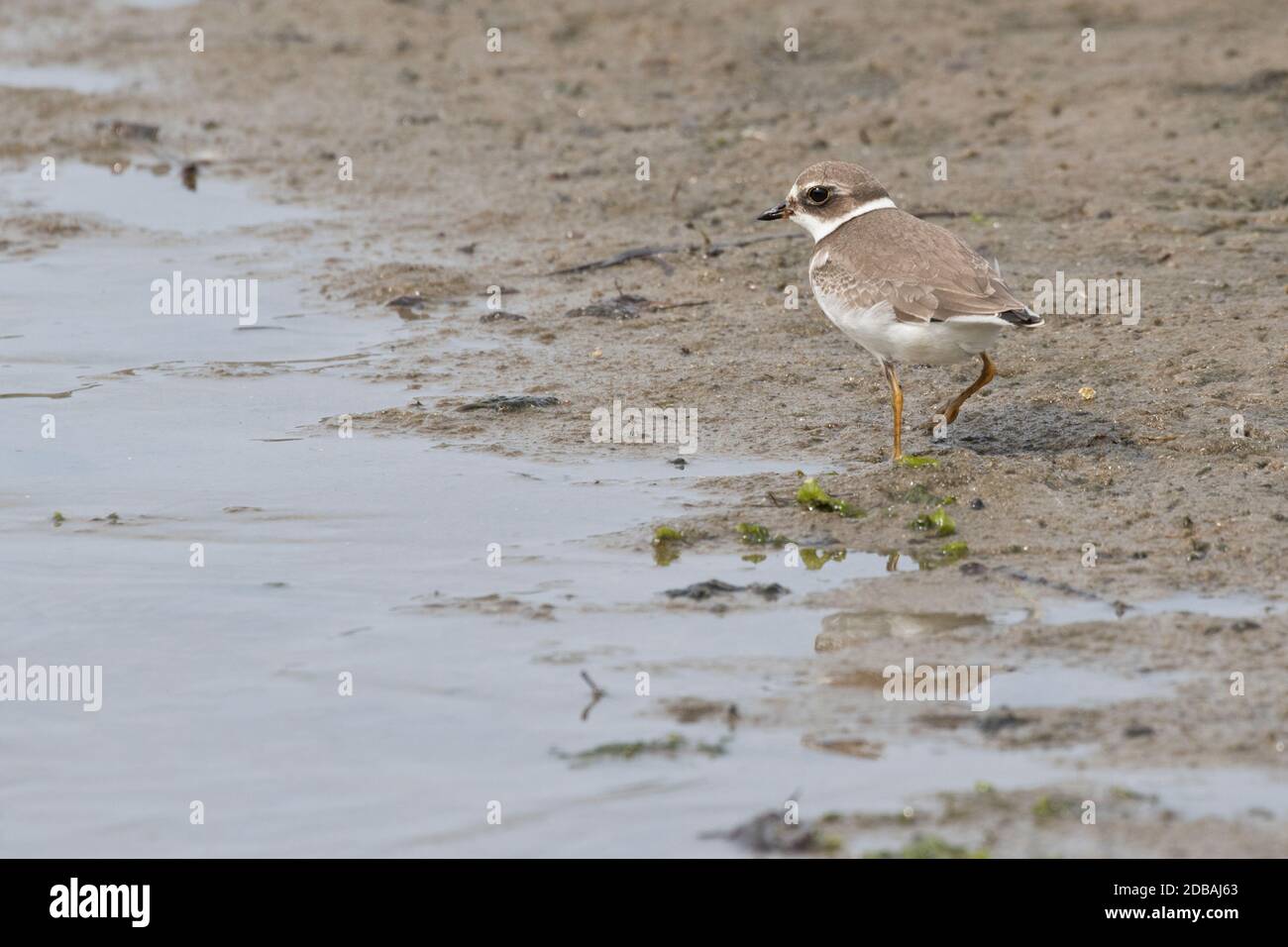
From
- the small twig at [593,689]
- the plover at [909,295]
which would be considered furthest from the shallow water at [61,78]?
the small twig at [593,689]

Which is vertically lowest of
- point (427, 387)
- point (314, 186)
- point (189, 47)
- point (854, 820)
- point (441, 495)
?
point (854, 820)

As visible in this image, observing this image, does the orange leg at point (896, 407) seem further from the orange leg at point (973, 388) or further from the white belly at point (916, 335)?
the orange leg at point (973, 388)

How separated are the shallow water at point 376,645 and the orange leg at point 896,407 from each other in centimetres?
69

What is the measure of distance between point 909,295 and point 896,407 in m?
0.58

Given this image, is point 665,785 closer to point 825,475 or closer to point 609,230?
point 825,475

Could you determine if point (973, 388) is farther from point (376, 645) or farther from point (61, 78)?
point (61, 78)

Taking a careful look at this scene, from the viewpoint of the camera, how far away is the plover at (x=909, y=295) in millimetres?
7465

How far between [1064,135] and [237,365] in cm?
630

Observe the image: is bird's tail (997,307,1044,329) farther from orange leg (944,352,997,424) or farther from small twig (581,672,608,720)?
small twig (581,672,608,720)

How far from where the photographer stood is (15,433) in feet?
28.9

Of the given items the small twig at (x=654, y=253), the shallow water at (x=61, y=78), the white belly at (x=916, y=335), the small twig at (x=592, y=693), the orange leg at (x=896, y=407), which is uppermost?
the shallow water at (x=61, y=78)

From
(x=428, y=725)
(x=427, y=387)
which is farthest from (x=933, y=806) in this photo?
(x=427, y=387)

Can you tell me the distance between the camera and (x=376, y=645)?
628 cm

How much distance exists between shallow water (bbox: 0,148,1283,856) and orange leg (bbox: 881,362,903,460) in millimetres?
691
